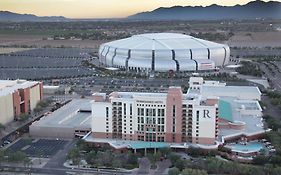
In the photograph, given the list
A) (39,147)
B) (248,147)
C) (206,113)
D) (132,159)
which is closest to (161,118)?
(206,113)

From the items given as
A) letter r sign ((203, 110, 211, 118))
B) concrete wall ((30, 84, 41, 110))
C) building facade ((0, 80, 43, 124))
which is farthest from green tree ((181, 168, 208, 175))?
concrete wall ((30, 84, 41, 110))

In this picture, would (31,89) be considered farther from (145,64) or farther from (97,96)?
(145,64)

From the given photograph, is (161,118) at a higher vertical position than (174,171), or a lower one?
higher

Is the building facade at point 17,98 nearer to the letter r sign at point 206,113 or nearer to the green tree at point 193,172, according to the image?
the letter r sign at point 206,113

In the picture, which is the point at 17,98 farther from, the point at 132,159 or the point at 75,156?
the point at 132,159

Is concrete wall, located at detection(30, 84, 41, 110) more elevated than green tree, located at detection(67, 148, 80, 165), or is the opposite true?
concrete wall, located at detection(30, 84, 41, 110)

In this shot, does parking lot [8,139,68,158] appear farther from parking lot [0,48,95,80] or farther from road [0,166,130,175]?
parking lot [0,48,95,80]
